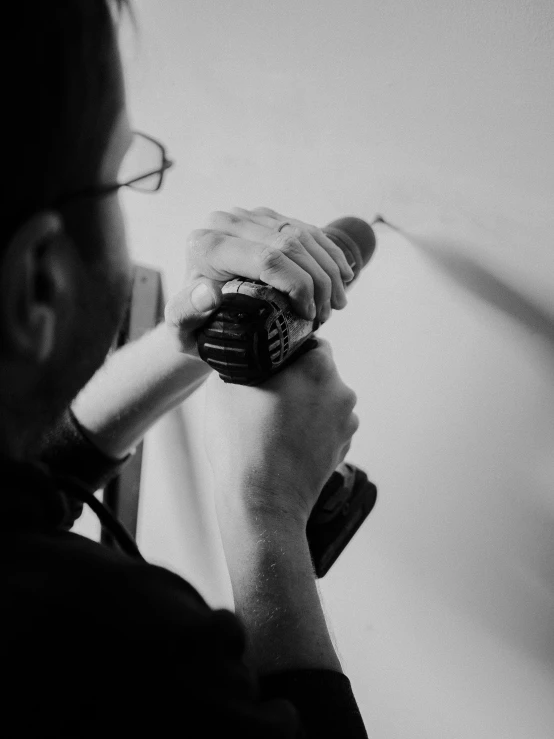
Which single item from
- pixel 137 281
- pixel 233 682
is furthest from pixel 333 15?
pixel 233 682

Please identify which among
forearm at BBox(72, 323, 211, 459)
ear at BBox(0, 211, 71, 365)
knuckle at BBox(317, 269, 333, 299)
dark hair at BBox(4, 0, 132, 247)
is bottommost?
forearm at BBox(72, 323, 211, 459)

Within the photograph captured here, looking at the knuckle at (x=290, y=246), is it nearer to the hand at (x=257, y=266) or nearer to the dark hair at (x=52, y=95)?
the hand at (x=257, y=266)

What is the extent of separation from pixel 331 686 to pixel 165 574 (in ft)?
0.68

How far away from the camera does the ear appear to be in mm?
365

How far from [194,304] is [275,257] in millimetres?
94

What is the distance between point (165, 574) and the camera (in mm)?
396

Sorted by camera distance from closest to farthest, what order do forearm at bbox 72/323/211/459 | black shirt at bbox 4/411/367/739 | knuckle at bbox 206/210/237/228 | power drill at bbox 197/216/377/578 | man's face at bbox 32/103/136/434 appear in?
black shirt at bbox 4/411/367/739 < man's face at bbox 32/103/136/434 < power drill at bbox 197/216/377/578 < knuckle at bbox 206/210/237/228 < forearm at bbox 72/323/211/459

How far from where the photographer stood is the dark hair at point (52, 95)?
35 centimetres

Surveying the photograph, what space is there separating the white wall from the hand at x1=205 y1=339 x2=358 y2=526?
0.56ft

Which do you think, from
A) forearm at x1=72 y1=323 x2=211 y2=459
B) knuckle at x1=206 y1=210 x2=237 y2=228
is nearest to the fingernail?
knuckle at x1=206 y1=210 x2=237 y2=228

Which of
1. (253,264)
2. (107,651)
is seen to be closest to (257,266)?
(253,264)

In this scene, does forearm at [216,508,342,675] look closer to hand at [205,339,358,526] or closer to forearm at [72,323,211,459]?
hand at [205,339,358,526]

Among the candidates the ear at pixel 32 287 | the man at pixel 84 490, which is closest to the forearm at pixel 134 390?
the man at pixel 84 490

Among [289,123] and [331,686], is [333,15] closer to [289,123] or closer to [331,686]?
[289,123]
